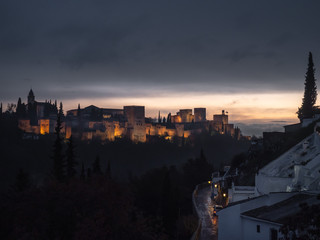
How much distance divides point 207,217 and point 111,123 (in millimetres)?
105673

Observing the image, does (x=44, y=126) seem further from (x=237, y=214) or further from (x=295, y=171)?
(x=237, y=214)

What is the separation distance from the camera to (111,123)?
435ft

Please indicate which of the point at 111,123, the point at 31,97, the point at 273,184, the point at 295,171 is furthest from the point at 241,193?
the point at 31,97

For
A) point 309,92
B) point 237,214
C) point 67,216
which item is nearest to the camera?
point 67,216

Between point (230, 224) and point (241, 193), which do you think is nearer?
point (230, 224)

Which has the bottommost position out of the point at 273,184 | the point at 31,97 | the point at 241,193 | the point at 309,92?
the point at 241,193

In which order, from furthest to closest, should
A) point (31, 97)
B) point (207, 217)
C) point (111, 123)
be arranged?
1. point (31, 97)
2. point (111, 123)
3. point (207, 217)

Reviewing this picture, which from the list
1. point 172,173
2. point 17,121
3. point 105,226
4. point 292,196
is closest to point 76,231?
point 105,226

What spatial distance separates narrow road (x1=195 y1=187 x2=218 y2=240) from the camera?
2391 centimetres

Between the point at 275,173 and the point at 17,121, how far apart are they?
10579cm

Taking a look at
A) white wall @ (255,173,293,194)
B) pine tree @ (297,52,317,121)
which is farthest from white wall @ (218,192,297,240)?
pine tree @ (297,52,317,121)

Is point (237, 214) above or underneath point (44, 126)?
underneath

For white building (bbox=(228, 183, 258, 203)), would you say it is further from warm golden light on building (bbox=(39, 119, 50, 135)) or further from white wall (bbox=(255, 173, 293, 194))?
warm golden light on building (bbox=(39, 119, 50, 135))

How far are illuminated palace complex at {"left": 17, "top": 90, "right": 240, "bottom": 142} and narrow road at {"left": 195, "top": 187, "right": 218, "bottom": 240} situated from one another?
88286 mm
